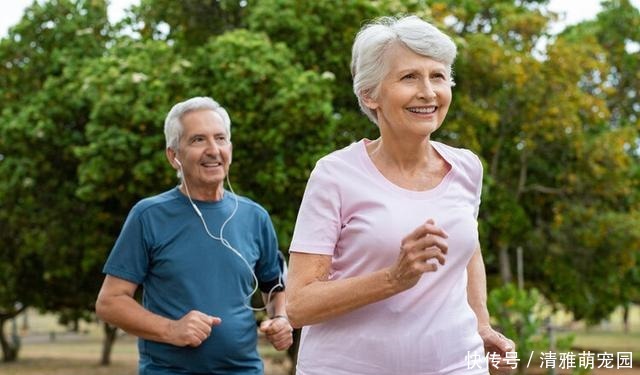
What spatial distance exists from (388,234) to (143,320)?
5.58 ft

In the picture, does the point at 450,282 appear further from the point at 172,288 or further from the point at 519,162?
the point at 519,162

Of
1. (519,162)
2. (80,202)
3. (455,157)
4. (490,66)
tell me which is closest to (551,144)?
(519,162)

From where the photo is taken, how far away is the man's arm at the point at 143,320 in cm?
404

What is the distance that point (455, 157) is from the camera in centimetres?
298

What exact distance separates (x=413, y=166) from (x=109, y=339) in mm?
29285

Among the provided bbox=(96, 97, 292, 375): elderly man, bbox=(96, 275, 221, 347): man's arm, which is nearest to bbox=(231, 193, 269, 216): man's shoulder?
bbox=(96, 97, 292, 375): elderly man

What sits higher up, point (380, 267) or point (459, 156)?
point (459, 156)

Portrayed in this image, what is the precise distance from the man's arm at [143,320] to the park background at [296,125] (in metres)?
8.53

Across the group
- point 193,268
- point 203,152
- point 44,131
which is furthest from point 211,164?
point 44,131

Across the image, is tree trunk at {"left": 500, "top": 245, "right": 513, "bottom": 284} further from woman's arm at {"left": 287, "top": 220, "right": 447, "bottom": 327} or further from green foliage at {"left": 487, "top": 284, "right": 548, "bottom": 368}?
woman's arm at {"left": 287, "top": 220, "right": 447, "bottom": 327}

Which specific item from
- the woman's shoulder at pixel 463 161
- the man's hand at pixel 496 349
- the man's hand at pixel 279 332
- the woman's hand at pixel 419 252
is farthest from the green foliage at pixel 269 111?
the woman's hand at pixel 419 252

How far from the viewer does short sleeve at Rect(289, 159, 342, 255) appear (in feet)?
8.92

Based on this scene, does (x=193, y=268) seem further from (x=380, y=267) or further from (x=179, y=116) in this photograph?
(x=380, y=267)

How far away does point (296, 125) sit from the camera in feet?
52.8
